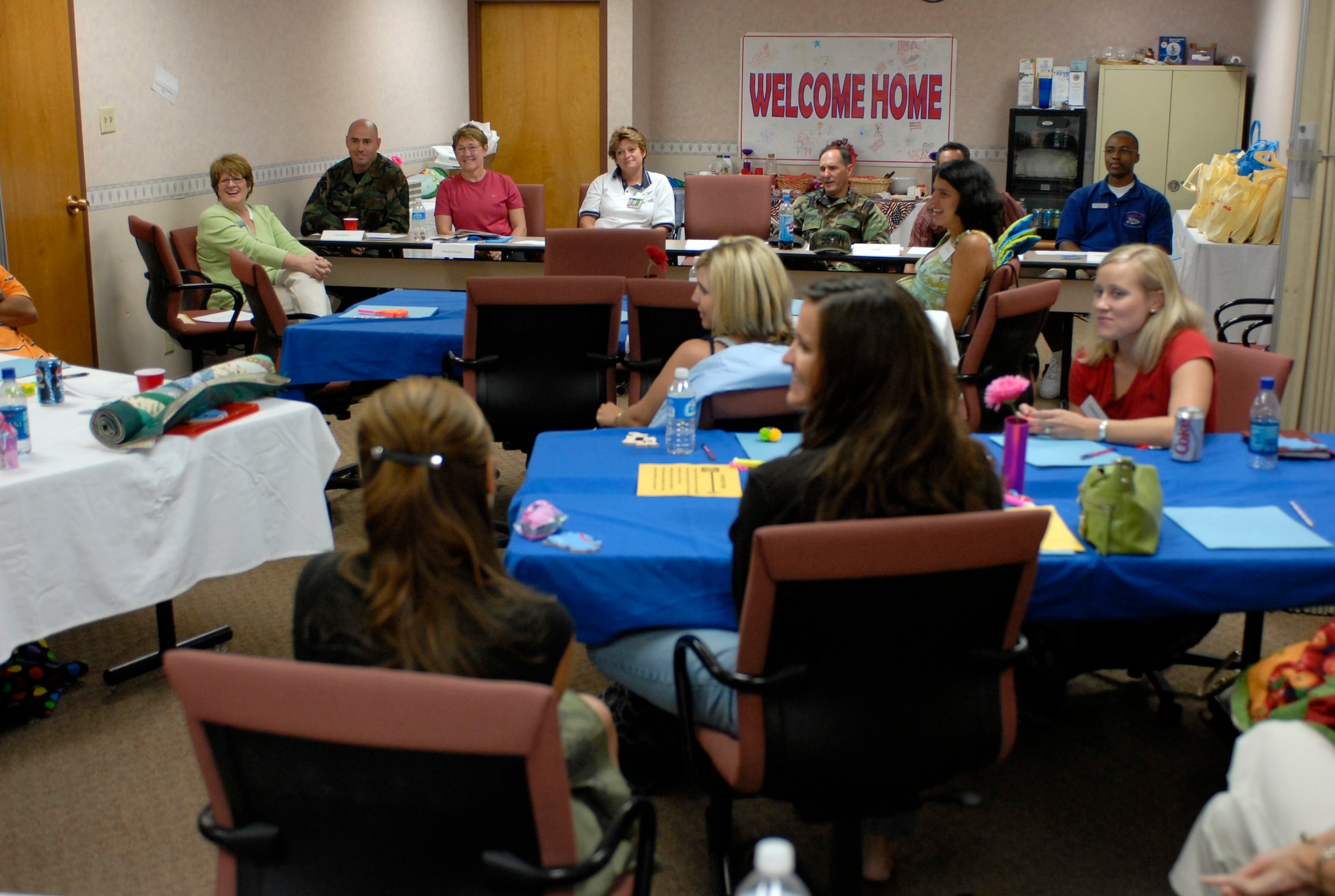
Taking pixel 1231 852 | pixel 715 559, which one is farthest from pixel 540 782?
pixel 1231 852

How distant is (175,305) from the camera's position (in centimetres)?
546

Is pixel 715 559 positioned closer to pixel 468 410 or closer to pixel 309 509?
pixel 468 410

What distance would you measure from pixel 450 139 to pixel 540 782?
8.61 metres

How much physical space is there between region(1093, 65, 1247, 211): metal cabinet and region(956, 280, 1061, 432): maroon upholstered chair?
5462 millimetres

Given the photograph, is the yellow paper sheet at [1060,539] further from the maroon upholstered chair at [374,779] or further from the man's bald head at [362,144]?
the man's bald head at [362,144]

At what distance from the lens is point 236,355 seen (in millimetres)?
6371

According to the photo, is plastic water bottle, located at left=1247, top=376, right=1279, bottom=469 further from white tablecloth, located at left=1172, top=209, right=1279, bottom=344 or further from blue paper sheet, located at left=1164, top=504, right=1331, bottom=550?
white tablecloth, located at left=1172, top=209, right=1279, bottom=344

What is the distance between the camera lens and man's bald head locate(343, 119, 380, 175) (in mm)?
6789

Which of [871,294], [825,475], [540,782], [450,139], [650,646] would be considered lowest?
[650,646]

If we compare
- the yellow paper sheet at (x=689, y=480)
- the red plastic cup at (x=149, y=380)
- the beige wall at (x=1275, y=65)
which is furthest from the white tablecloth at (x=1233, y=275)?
the red plastic cup at (x=149, y=380)

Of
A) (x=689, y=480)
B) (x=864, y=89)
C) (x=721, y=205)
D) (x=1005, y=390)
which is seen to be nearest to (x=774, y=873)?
(x=689, y=480)

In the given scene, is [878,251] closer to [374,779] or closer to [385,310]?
[385,310]

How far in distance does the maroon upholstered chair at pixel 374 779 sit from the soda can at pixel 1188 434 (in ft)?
5.92

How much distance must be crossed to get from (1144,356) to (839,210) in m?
3.59
